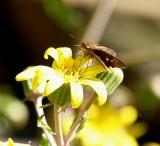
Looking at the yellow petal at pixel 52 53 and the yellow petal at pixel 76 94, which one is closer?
the yellow petal at pixel 76 94

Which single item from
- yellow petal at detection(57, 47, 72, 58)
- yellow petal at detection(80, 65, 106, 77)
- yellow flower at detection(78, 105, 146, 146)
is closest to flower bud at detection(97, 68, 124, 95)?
yellow petal at detection(80, 65, 106, 77)

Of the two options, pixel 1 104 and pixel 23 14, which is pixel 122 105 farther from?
pixel 23 14

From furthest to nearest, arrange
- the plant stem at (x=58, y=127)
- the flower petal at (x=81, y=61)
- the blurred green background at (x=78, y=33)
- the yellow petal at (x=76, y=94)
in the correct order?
the blurred green background at (x=78, y=33) < the flower petal at (x=81, y=61) < the plant stem at (x=58, y=127) < the yellow petal at (x=76, y=94)

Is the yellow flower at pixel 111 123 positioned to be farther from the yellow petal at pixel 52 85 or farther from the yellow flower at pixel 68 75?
the yellow petal at pixel 52 85

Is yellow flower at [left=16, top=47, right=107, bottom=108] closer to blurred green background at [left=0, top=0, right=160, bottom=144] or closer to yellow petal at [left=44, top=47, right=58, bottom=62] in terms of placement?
yellow petal at [left=44, top=47, right=58, bottom=62]

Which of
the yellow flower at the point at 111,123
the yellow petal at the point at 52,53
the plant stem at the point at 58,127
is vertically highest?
the yellow petal at the point at 52,53

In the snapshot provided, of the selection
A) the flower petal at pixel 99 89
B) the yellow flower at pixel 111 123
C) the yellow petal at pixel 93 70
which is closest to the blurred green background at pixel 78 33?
the yellow flower at pixel 111 123
